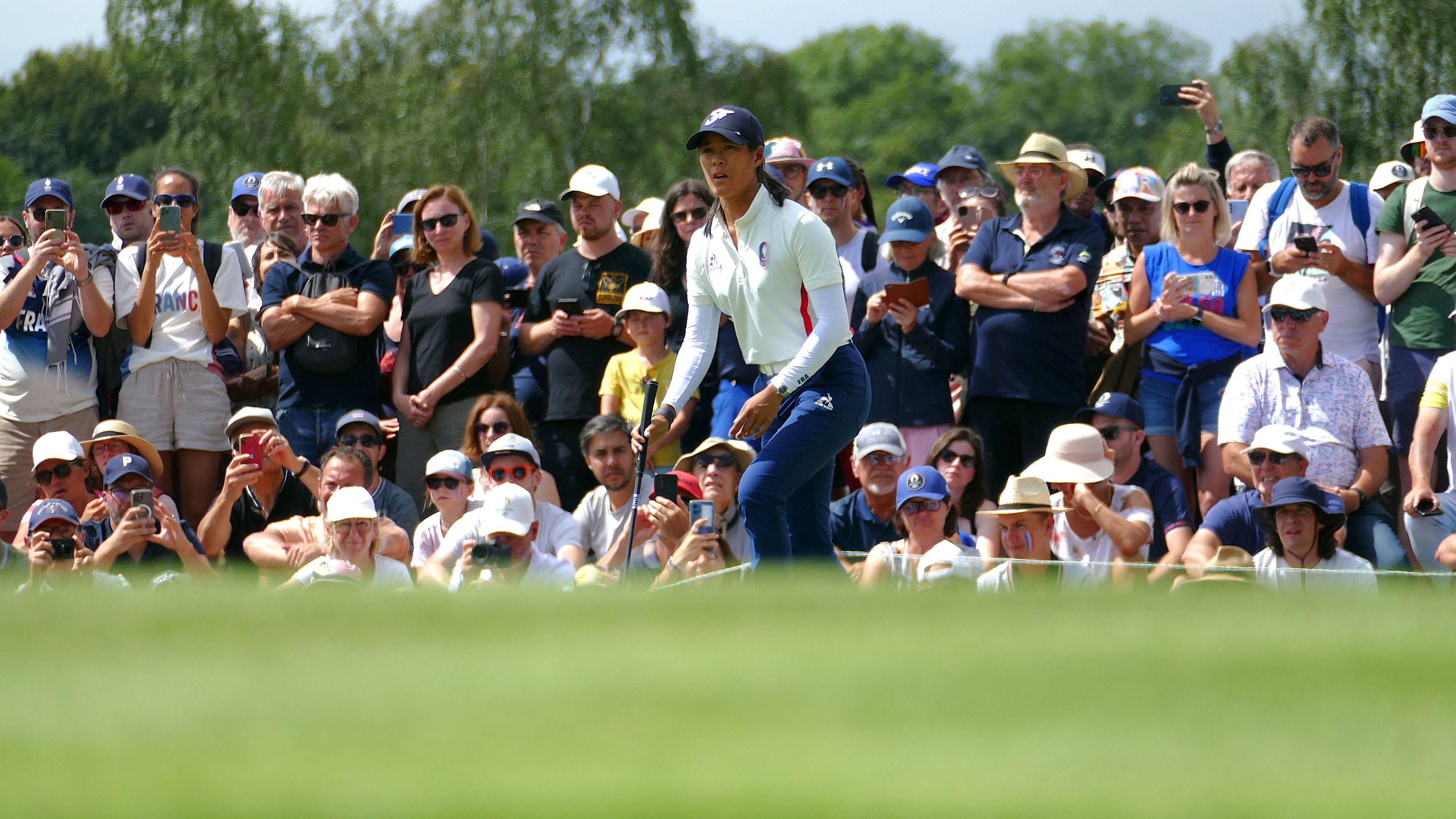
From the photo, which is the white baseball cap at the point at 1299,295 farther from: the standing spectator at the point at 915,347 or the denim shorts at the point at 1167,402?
the standing spectator at the point at 915,347

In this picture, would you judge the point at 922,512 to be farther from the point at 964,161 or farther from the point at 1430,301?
the point at 964,161

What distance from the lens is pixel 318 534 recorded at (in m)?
8.43

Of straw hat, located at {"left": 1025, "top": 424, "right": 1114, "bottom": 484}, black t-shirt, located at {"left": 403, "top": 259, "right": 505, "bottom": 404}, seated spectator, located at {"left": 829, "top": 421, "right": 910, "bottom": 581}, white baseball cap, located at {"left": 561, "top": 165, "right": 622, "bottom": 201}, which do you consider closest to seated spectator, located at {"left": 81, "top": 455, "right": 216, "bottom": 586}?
black t-shirt, located at {"left": 403, "top": 259, "right": 505, "bottom": 404}

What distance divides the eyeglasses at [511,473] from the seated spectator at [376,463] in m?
0.54

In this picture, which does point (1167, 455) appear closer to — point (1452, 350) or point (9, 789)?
point (1452, 350)

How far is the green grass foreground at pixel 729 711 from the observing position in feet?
7.37

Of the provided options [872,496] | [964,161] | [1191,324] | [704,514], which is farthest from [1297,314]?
[704,514]

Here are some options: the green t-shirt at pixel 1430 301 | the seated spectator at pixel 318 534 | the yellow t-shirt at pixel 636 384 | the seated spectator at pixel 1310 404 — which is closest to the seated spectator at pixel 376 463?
the seated spectator at pixel 318 534

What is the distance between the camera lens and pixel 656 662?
2936 mm

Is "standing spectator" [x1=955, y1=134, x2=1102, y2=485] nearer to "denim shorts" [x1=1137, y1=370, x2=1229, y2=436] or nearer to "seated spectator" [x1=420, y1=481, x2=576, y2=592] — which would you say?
"denim shorts" [x1=1137, y1=370, x2=1229, y2=436]

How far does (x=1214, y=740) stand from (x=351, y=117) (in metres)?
37.7

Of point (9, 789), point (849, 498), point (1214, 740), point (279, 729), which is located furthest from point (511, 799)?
point (849, 498)

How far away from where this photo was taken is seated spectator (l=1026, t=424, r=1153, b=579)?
25.4ft

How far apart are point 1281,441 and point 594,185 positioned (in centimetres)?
406
